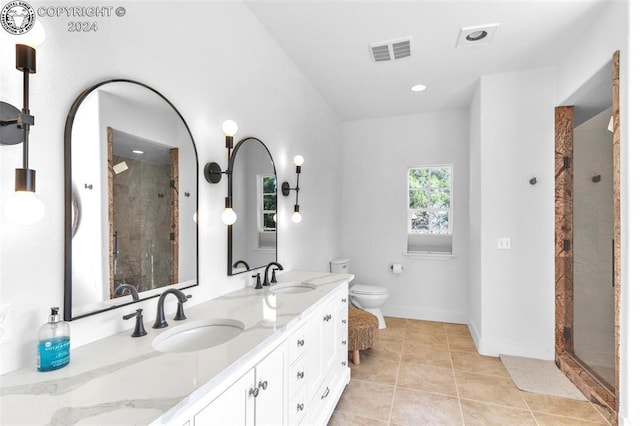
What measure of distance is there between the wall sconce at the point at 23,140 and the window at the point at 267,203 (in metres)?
1.43

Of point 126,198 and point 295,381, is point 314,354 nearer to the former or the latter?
point 295,381

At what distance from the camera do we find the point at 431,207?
4.23 metres

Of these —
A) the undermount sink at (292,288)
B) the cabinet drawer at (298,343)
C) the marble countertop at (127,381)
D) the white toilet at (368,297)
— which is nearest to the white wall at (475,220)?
the white toilet at (368,297)

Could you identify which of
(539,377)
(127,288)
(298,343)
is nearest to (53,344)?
(127,288)

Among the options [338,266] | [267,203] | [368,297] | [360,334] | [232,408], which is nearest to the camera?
[232,408]

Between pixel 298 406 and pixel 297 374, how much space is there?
16 centimetres

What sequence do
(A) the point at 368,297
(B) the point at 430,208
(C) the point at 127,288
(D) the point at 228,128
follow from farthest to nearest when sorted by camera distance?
1. (B) the point at 430,208
2. (A) the point at 368,297
3. (D) the point at 228,128
4. (C) the point at 127,288

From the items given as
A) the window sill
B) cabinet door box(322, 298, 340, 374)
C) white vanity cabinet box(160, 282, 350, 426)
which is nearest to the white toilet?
the window sill

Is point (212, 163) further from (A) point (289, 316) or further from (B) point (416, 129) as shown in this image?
(B) point (416, 129)

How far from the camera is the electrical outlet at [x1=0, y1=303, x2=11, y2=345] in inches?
35.0

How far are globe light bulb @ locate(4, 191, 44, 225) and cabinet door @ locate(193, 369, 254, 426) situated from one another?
68 cm

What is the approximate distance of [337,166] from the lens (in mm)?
4266

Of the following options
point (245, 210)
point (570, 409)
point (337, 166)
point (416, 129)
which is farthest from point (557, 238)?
point (245, 210)

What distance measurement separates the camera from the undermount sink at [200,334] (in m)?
1.29
